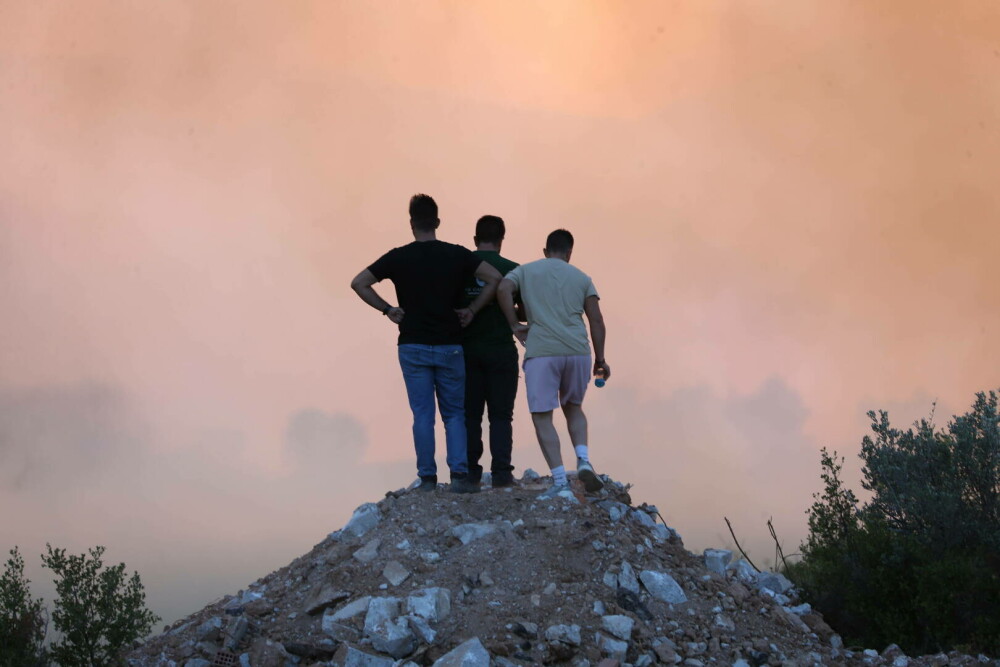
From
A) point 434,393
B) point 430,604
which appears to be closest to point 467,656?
point 430,604

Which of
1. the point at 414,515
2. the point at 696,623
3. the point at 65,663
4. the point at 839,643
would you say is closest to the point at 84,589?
the point at 65,663

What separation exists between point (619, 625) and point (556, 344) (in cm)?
308

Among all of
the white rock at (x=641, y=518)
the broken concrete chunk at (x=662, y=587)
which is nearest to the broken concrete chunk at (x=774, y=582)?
the white rock at (x=641, y=518)

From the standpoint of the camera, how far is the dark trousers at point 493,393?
35.8 feet

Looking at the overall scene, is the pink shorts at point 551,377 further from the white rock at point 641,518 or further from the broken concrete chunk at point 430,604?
the broken concrete chunk at point 430,604

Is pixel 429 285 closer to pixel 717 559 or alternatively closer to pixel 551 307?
pixel 551 307

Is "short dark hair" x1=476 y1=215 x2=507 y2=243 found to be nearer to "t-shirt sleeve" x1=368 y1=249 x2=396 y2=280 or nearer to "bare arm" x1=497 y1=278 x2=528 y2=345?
"bare arm" x1=497 y1=278 x2=528 y2=345

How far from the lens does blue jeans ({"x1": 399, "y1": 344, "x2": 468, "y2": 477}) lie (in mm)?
10641

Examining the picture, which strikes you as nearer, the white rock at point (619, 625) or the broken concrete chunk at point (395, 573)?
the white rock at point (619, 625)

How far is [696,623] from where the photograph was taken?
31.7ft

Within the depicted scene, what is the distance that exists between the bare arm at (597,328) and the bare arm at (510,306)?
740 mm

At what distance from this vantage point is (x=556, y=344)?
34.8 feet

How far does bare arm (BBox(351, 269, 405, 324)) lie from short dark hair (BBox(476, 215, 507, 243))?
1344 mm

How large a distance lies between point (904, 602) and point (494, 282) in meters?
6.09
